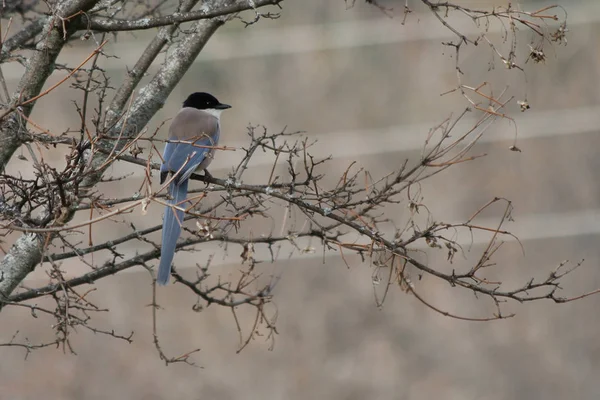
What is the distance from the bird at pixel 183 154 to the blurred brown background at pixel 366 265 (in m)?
5.08

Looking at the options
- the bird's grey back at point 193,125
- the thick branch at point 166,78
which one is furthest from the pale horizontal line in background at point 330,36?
the thick branch at point 166,78

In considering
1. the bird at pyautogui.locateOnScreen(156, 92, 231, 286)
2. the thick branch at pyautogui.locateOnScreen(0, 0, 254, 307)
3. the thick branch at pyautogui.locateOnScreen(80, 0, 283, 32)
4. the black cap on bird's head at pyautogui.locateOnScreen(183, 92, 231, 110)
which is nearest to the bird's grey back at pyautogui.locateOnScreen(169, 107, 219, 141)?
the bird at pyautogui.locateOnScreen(156, 92, 231, 286)

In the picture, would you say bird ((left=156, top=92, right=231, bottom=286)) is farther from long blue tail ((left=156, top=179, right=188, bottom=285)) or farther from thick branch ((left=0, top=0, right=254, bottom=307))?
thick branch ((left=0, top=0, right=254, bottom=307))

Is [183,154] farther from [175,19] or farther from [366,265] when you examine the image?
[366,265]

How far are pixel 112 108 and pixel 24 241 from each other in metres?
0.77

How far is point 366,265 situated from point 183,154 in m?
6.33

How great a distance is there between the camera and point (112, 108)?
4309mm

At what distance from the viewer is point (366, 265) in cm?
1080

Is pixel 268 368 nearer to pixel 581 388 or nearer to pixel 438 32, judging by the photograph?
pixel 581 388

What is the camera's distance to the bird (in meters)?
3.80

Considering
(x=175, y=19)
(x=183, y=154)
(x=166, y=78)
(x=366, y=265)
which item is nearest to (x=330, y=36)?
(x=366, y=265)

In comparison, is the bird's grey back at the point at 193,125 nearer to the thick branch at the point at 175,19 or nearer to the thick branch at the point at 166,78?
the thick branch at the point at 166,78

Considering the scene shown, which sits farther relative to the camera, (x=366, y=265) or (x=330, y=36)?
(x=330, y=36)

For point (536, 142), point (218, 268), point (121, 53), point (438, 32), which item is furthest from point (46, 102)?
point (536, 142)
